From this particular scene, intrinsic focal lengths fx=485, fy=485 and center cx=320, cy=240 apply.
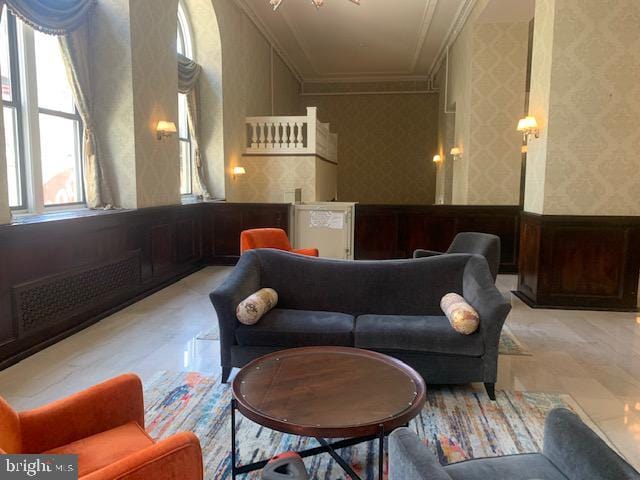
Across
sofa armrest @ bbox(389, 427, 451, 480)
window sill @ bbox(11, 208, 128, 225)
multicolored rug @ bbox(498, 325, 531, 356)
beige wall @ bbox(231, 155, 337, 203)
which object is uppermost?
beige wall @ bbox(231, 155, 337, 203)

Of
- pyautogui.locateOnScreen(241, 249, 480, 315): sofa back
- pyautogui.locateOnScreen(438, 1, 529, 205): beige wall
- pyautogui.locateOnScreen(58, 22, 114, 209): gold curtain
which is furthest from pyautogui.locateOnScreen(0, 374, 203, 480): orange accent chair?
pyautogui.locateOnScreen(438, 1, 529, 205): beige wall

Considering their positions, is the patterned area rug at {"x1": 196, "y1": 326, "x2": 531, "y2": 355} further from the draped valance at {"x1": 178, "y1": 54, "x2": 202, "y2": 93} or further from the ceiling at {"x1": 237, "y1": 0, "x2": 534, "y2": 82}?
the ceiling at {"x1": 237, "y1": 0, "x2": 534, "y2": 82}

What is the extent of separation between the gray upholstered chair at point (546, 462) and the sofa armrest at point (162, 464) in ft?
1.95

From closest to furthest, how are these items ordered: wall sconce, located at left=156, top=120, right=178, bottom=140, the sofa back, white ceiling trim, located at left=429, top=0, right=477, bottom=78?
the sofa back → wall sconce, located at left=156, top=120, right=178, bottom=140 → white ceiling trim, located at left=429, top=0, right=477, bottom=78

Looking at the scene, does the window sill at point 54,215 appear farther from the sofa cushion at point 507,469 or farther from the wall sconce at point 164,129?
the sofa cushion at point 507,469

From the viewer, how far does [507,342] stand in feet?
→ 13.4

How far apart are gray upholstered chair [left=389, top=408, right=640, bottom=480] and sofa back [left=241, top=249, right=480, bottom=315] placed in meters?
1.94

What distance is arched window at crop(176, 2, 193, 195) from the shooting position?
7.74 meters

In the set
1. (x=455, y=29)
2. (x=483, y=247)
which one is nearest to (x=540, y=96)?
(x=483, y=247)

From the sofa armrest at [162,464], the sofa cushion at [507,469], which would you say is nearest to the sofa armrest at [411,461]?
the sofa cushion at [507,469]

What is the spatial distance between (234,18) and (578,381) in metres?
7.76

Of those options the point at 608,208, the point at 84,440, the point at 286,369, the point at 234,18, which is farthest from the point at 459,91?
the point at 84,440

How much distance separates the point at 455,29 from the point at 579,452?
961cm

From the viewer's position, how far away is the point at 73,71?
483 centimetres
